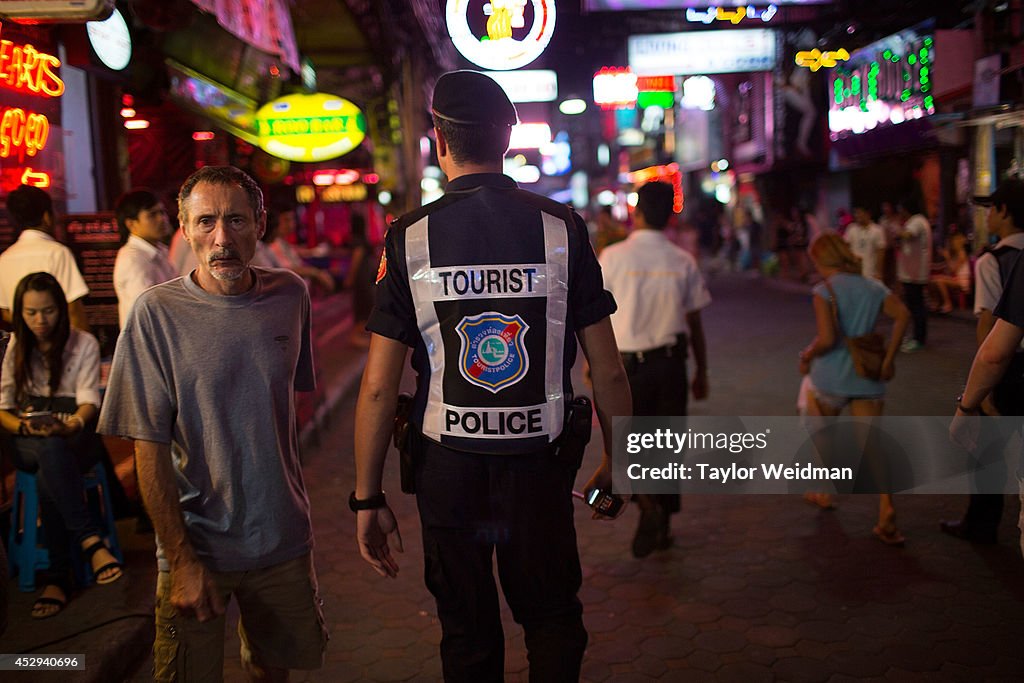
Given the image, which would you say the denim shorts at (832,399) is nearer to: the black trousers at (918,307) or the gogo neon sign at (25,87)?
the gogo neon sign at (25,87)

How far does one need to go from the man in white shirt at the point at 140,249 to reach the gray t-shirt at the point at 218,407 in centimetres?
301

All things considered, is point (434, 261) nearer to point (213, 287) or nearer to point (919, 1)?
point (213, 287)

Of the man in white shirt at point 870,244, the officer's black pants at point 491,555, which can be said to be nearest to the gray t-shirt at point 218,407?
the officer's black pants at point 491,555

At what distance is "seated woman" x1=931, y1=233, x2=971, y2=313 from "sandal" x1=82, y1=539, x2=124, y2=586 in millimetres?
14556

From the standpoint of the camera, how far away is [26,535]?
4.91 meters

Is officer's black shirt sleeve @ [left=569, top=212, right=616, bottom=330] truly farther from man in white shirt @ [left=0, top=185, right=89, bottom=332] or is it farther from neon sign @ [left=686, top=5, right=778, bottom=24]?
neon sign @ [left=686, top=5, right=778, bottom=24]

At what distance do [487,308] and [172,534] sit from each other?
3.84ft

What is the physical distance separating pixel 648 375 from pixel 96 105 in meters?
6.30

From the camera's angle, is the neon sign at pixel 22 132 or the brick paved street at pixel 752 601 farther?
the neon sign at pixel 22 132

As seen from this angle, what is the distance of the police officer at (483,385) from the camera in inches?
108

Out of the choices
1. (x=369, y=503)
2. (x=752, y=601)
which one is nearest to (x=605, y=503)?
(x=369, y=503)

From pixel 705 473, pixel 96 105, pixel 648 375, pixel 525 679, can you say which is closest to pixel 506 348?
pixel 525 679

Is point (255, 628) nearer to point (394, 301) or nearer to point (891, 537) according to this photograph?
point (394, 301)

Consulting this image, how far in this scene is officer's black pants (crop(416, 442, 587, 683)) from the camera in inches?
109
